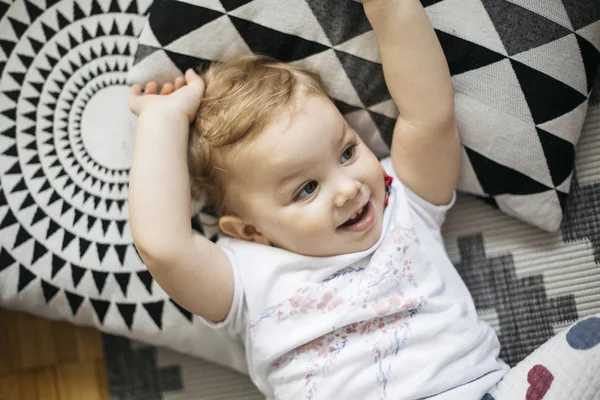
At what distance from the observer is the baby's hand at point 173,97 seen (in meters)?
0.88

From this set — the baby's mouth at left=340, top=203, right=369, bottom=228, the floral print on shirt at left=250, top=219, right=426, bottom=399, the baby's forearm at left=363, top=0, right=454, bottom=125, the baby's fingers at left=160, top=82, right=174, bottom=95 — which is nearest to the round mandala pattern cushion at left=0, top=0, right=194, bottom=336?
the baby's fingers at left=160, top=82, right=174, bottom=95

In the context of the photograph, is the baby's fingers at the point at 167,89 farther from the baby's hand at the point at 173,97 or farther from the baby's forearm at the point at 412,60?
the baby's forearm at the point at 412,60

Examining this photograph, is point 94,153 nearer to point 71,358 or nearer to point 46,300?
point 46,300

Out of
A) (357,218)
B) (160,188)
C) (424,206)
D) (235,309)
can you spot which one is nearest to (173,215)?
(160,188)

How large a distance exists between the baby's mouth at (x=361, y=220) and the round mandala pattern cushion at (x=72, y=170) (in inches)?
13.2

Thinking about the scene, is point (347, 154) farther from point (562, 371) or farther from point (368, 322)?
point (562, 371)

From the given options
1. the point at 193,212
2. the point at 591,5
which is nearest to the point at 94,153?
the point at 193,212

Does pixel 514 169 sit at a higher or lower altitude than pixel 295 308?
higher

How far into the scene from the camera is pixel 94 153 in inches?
39.1

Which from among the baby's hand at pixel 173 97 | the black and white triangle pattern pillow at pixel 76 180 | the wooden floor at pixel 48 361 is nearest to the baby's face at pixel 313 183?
the baby's hand at pixel 173 97

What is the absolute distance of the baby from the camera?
0.82 m

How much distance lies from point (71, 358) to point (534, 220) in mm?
883

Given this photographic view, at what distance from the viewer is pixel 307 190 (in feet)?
2.75

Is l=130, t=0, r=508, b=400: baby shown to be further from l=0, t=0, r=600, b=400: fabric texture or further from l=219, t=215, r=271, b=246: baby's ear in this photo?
l=0, t=0, r=600, b=400: fabric texture
